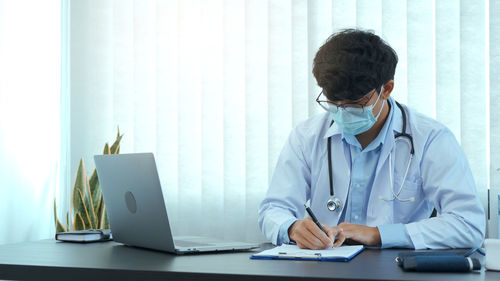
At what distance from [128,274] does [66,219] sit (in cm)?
245

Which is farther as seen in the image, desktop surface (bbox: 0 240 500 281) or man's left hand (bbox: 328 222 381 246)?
man's left hand (bbox: 328 222 381 246)

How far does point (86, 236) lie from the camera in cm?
180

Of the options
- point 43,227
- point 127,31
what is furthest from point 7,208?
point 127,31

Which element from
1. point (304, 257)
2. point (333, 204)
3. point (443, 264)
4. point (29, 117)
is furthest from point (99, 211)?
point (443, 264)

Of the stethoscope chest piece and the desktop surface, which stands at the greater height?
the stethoscope chest piece

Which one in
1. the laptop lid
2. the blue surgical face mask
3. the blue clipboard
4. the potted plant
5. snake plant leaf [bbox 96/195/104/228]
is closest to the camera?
the blue clipboard

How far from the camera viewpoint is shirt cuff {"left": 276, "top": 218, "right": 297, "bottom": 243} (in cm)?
174

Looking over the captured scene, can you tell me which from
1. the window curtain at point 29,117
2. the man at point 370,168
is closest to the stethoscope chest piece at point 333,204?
the man at point 370,168

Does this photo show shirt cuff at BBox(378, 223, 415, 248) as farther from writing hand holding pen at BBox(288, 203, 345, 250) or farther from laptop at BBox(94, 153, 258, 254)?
laptop at BBox(94, 153, 258, 254)

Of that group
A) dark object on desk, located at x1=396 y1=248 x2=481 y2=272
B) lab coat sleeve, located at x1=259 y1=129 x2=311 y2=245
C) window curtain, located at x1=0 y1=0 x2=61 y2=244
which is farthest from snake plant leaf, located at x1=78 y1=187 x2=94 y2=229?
dark object on desk, located at x1=396 y1=248 x2=481 y2=272

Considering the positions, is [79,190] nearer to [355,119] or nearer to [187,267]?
[355,119]

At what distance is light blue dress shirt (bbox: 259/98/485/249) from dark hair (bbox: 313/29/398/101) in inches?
8.3

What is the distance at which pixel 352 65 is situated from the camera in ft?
6.00

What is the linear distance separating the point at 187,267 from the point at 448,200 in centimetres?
91
